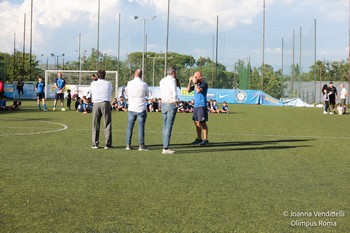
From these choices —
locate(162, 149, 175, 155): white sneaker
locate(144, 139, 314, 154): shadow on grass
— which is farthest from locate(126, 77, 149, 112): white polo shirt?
locate(162, 149, 175, 155): white sneaker

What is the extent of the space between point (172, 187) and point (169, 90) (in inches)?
179

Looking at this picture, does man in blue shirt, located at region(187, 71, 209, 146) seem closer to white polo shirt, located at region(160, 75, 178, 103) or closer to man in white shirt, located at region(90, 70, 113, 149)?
white polo shirt, located at region(160, 75, 178, 103)

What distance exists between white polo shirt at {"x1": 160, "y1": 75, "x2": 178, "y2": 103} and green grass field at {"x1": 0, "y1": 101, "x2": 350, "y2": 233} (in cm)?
125

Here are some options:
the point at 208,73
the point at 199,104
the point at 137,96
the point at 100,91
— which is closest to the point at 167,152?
the point at 137,96

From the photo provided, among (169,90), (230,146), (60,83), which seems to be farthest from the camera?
(60,83)

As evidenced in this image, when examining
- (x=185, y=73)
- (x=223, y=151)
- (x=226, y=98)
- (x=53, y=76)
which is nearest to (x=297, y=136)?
(x=223, y=151)

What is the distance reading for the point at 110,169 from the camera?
29.3ft

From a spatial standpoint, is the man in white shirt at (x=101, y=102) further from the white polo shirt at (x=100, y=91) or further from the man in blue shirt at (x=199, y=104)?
the man in blue shirt at (x=199, y=104)

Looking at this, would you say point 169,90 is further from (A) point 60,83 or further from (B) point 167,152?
(A) point 60,83

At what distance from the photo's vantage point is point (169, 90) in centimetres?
1166

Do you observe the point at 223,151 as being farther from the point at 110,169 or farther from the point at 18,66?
the point at 18,66

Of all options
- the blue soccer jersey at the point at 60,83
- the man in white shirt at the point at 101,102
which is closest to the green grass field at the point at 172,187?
the man in white shirt at the point at 101,102

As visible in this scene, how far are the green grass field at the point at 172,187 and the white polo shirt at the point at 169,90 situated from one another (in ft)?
4.11

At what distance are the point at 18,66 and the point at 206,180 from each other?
6612 centimetres
